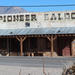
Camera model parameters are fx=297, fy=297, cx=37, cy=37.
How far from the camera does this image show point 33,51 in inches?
1688

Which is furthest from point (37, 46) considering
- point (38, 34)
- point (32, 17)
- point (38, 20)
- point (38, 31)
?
point (32, 17)

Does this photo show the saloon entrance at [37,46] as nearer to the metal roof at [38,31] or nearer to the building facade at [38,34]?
the building facade at [38,34]

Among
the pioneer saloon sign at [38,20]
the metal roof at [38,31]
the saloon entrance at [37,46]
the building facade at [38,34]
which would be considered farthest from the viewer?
the pioneer saloon sign at [38,20]

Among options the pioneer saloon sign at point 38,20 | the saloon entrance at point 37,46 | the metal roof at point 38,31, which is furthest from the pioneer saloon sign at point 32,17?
the saloon entrance at point 37,46

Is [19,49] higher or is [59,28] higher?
[59,28]

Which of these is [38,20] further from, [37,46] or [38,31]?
[37,46]

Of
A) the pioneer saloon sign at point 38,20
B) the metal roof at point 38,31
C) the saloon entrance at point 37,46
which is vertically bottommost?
the saloon entrance at point 37,46

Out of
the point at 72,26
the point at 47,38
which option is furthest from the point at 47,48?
the point at 72,26

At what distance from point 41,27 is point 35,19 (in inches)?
60.7

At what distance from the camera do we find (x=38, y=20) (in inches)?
1734

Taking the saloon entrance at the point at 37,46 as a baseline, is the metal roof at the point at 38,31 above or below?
above

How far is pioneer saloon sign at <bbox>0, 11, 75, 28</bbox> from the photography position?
140 ft

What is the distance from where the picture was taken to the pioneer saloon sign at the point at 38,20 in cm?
4256

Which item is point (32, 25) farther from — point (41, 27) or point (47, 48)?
point (47, 48)
